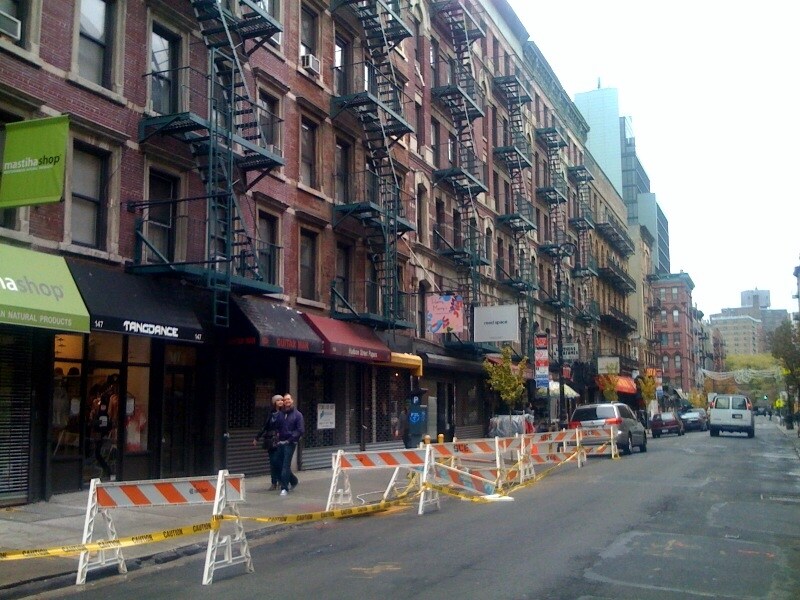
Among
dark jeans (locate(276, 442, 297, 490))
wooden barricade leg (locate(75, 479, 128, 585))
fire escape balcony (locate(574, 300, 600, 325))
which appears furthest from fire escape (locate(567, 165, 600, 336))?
wooden barricade leg (locate(75, 479, 128, 585))

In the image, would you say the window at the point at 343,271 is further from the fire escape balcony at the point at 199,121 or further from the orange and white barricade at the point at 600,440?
the orange and white barricade at the point at 600,440

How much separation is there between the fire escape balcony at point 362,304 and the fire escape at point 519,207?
1285cm

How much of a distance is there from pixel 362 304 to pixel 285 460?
9.76m

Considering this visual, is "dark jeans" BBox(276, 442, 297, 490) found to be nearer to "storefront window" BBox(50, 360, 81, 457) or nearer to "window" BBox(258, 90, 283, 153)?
"storefront window" BBox(50, 360, 81, 457)

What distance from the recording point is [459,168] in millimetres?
31109

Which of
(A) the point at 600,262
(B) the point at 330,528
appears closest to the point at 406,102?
(B) the point at 330,528

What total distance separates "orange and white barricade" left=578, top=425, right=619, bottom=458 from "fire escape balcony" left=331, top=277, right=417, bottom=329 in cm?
623

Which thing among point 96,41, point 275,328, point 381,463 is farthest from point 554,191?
point 381,463

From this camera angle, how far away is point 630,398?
226ft

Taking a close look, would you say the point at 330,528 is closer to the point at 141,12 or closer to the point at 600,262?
the point at 141,12

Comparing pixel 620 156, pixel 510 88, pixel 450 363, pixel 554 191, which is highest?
pixel 620 156

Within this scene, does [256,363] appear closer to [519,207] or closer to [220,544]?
[220,544]

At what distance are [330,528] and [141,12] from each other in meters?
11.0

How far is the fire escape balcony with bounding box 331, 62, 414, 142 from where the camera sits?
23.6 meters
